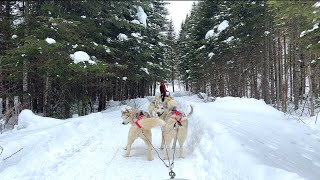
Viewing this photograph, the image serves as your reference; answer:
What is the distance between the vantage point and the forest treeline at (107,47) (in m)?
13.2

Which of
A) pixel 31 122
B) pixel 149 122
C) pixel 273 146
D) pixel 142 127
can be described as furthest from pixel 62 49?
pixel 273 146

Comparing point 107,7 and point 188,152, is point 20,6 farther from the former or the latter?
point 188,152

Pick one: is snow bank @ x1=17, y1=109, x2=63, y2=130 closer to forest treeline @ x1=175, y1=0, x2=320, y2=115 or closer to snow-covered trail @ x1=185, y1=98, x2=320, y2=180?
snow-covered trail @ x1=185, y1=98, x2=320, y2=180

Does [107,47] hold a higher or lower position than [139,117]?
higher

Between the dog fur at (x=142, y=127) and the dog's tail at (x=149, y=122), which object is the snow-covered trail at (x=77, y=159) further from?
the dog's tail at (x=149, y=122)

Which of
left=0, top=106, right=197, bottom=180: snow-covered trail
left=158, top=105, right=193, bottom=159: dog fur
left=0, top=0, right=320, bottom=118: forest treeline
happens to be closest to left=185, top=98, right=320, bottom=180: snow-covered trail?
left=158, top=105, right=193, bottom=159: dog fur

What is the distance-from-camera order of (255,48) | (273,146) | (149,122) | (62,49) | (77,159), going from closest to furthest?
(273,146), (149,122), (77,159), (62,49), (255,48)

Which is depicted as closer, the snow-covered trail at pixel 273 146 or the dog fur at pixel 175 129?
the snow-covered trail at pixel 273 146

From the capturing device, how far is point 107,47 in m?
16.8

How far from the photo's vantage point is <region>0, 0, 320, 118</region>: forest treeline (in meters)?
→ 13.2

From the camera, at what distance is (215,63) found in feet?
106

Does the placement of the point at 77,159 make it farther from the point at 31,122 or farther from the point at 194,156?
the point at 31,122

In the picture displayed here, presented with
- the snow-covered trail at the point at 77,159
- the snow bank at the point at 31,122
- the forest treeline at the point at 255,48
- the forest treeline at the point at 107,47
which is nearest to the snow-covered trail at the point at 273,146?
the snow-covered trail at the point at 77,159

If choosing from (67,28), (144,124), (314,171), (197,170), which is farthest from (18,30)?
(314,171)
